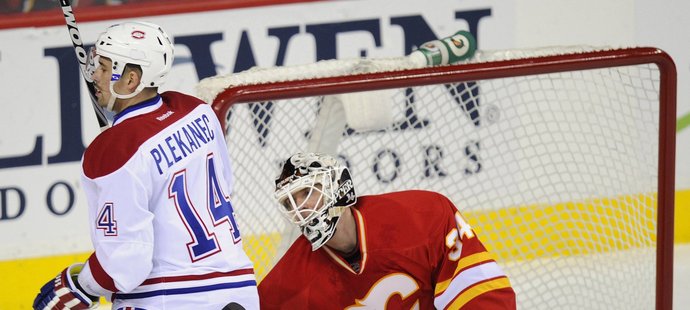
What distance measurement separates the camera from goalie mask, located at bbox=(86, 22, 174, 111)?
227 cm

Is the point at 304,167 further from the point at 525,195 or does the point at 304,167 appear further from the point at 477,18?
the point at 477,18

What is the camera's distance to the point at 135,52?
2.27 metres

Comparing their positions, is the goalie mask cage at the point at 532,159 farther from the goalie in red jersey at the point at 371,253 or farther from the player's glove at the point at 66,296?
the player's glove at the point at 66,296

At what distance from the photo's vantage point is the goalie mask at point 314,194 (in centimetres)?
242

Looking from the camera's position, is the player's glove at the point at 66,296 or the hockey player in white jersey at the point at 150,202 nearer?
the hockey player in white jersey at the point at 150,202

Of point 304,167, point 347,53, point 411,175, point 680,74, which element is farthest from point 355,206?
point 680,74

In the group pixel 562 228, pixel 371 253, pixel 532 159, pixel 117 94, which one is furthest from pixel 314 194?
pixel 562 228

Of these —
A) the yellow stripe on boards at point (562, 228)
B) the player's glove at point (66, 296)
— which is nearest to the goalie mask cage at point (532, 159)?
the yellow stripe on boards at point (562, 228)

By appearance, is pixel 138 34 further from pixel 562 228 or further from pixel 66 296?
pixel 562 228

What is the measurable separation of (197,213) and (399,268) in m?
0.50

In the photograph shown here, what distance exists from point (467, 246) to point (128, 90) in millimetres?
774

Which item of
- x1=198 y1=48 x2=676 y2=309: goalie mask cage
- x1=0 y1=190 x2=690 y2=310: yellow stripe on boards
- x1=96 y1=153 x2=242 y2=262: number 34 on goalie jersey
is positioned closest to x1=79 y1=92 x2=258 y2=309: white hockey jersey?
x1=96 y1=153 x2=242 y2=262: number 34 on goalie jersey

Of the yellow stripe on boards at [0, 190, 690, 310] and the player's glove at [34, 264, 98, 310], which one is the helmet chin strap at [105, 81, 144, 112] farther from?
the yellow stripe on boards at [0, 190, 690, 310]

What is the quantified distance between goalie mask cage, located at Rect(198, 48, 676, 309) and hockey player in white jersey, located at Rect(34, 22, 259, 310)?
2.08 ft
